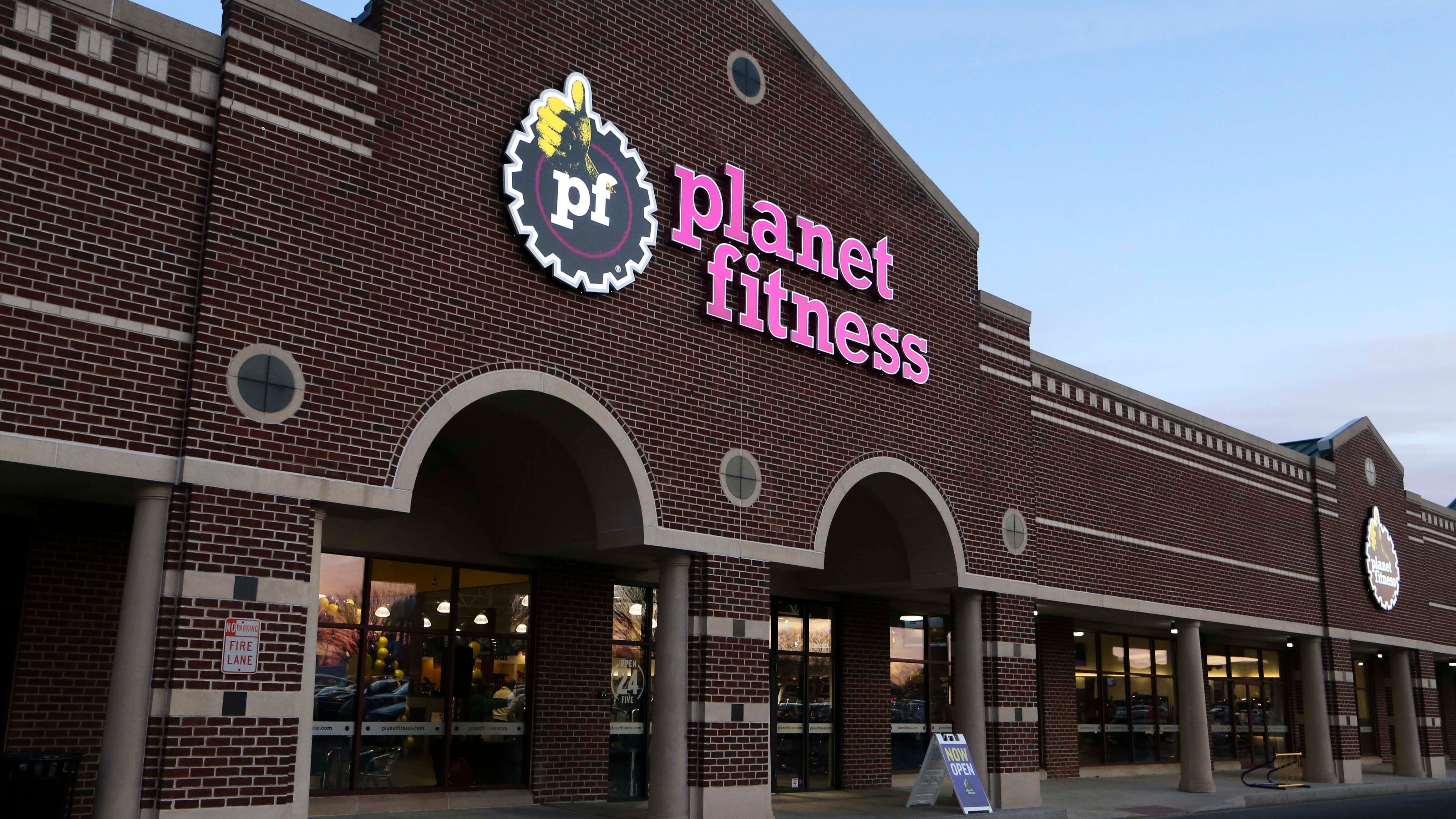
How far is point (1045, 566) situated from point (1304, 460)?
1365 cm

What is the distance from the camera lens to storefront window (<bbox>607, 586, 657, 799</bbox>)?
62.2 feet

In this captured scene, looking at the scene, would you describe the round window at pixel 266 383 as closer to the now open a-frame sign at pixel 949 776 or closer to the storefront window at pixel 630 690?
the storefront window at pixel 630 690

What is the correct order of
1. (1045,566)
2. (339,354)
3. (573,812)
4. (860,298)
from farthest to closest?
(1045,566) < (860,298) < (573,812) < (339,354)

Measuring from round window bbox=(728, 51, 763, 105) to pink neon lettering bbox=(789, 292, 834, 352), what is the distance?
3.07 meters

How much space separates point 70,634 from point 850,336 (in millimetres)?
11391

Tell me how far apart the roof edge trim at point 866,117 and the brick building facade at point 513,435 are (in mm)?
114

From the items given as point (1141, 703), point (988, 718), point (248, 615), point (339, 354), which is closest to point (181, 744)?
point (248, 615)

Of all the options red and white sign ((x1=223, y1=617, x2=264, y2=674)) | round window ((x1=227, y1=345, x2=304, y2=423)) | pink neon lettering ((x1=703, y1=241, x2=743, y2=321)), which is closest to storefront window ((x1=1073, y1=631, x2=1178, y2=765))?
pink neon lettering ((x1=703, y1=241, x2=743, y2=321))

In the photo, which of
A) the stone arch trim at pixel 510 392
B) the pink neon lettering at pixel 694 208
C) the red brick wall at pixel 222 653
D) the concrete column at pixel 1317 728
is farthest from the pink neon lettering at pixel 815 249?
the concrete column at pixel 1317 728

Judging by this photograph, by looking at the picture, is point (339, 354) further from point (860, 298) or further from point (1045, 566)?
point (1045, 566)

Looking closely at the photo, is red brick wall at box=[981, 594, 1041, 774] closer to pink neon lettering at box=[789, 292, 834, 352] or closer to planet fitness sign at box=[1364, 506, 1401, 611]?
pink neon lettering at box=[789, 292, 834, 352]

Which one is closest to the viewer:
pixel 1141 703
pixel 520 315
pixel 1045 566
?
pixel 520 315

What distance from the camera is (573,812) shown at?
16703 millimetres

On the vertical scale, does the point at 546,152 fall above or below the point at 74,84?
above
